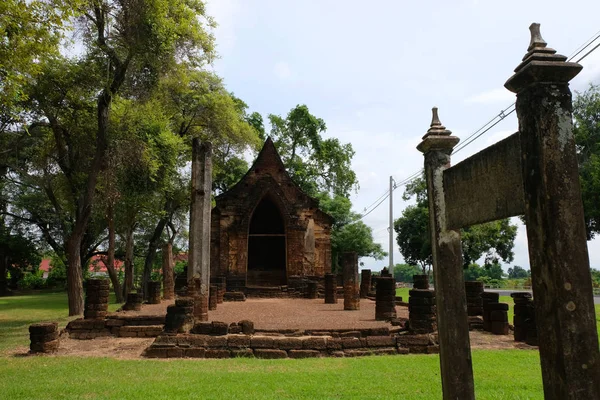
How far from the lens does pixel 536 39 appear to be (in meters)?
3.16

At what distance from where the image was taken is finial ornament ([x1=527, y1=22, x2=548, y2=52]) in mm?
3112

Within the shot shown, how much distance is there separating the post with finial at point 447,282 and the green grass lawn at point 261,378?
98.8 inches

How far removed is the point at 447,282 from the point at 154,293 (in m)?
16.6

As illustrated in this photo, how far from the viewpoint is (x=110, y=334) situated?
40.1 ft

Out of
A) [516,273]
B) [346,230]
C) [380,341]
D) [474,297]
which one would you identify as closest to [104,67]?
[380,341]

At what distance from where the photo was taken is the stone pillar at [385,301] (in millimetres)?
12641

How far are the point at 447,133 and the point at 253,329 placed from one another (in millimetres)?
7458

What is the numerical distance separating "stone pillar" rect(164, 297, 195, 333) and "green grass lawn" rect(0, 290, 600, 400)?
1257 mm

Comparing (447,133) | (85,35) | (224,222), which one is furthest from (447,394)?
(224,222)

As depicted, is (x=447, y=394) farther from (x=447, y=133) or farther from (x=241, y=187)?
(x=241, y=187)

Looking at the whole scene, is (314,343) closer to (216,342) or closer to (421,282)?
(216,342)

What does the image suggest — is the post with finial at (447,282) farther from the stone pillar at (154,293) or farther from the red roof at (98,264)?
the red roof at (98,264)

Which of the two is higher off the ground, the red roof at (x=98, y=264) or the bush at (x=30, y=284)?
the red roof at (x=98, y=264)

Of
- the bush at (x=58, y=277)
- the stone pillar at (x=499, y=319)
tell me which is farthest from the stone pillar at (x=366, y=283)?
the bush at (x=58, y=277)
